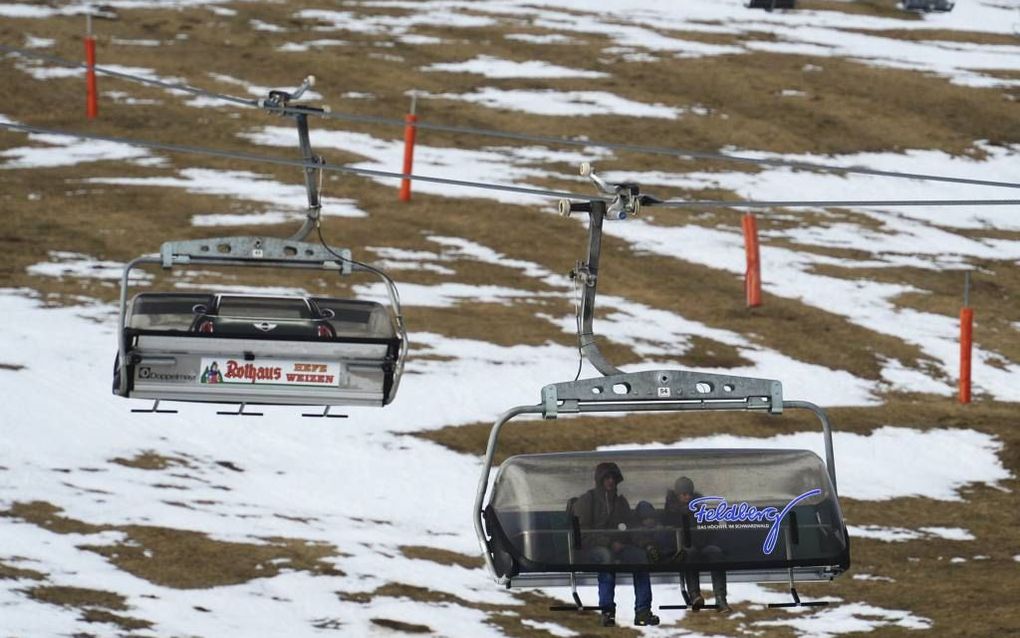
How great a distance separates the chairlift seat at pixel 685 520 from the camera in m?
Answer: 12.1

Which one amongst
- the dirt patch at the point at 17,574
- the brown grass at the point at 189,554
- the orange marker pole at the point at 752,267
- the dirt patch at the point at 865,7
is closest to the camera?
the dirt patch at the point at 17,574

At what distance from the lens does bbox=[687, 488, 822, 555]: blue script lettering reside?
486 inches

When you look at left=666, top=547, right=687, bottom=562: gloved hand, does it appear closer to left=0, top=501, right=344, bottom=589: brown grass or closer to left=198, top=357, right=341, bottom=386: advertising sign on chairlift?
left=198, top=357, right=341, bottom=386: advertising sign on chairlift

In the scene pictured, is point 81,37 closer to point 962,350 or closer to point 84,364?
point 84,364

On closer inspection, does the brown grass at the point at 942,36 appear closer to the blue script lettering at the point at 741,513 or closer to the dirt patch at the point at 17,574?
the dirt patch at the point at 17,574

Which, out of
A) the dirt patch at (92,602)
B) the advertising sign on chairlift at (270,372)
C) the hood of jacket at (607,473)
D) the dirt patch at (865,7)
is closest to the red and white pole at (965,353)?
the advertising sign on chairlift at (270,372)

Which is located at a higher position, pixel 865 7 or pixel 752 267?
pixel 865 7

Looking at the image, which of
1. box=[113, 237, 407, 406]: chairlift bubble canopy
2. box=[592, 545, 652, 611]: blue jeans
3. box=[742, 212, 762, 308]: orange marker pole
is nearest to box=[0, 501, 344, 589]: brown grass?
box=[113, 237, 407, 406]: chairlift bubble canopy

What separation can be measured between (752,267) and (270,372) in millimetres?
14753

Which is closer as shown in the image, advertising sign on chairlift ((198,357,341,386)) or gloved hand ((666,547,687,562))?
gloved hand ((666,547,687,562))

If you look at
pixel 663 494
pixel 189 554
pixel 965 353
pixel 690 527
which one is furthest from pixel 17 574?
pixel 965 353

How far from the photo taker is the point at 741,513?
12453mm

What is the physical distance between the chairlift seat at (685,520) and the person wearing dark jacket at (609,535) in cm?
3

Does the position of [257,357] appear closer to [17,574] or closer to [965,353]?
[17,574]
